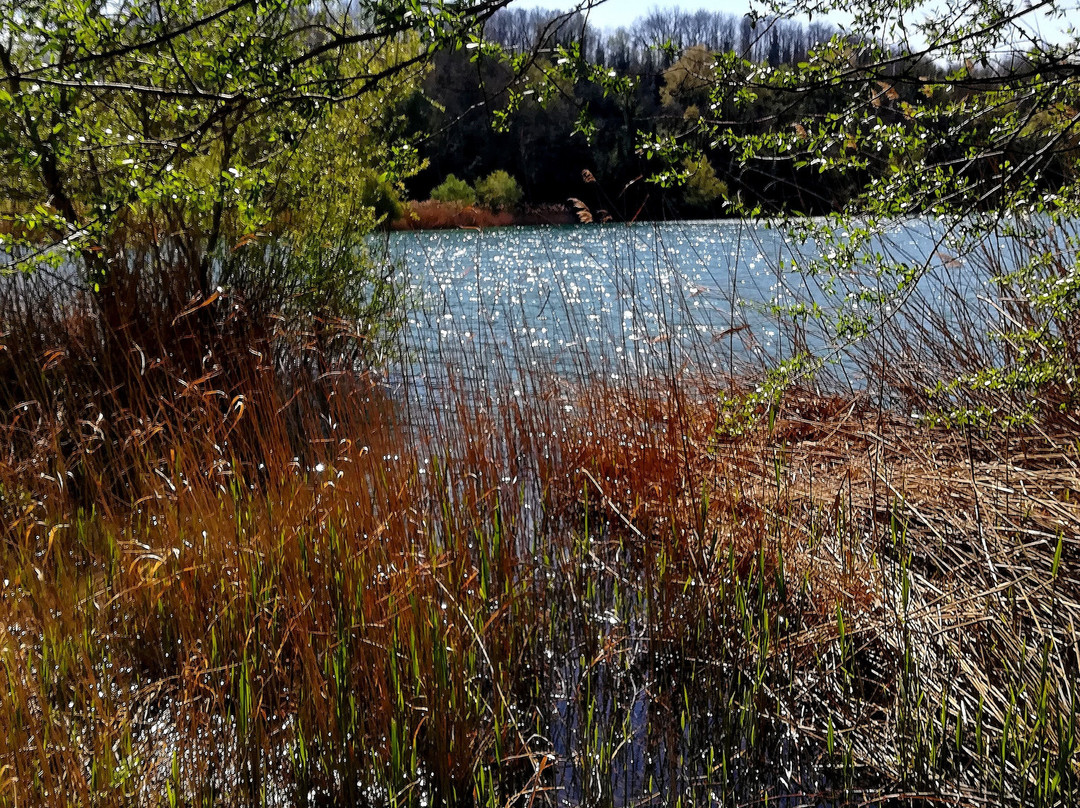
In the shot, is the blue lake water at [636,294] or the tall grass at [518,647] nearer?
the tall grass at [518,647]

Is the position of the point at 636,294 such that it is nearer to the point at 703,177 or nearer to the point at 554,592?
the point at 703,177

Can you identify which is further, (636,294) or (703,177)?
(636,294)

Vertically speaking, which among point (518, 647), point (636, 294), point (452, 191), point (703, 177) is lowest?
point (518, 647)

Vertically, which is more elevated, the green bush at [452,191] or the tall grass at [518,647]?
the green bush at [452,191]

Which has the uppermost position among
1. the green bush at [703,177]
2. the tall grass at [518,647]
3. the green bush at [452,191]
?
the green bush at [452,191]

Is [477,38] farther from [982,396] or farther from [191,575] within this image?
[982,396]

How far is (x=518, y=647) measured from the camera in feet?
8.09

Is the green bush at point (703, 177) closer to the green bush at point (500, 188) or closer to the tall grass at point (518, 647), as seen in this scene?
the tall grass at point (518, 647)

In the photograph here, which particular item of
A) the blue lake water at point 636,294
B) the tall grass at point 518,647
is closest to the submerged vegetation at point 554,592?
the tall grass at point 518,647

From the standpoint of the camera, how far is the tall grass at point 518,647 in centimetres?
198

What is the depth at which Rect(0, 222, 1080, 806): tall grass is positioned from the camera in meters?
1.98

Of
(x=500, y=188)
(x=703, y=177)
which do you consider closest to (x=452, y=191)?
(x=500, y=188)

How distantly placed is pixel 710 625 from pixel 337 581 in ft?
3.76

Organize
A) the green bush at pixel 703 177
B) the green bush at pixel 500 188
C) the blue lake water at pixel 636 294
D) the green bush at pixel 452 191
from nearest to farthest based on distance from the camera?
the green bush at pixel 703 177
the blue lake water at pixel 636 294
the green bush at pixel 500 188
the green bush at pixel 452 191
